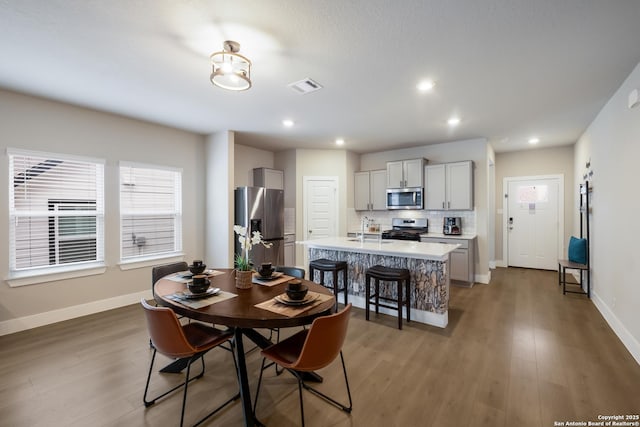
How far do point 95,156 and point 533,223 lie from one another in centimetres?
781

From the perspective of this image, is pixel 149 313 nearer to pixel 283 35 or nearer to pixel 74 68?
pixel 283 35

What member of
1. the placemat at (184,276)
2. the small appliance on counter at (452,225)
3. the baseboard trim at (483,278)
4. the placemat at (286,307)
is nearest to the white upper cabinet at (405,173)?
the small appliance on counter at (452,225)

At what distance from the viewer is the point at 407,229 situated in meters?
5.90

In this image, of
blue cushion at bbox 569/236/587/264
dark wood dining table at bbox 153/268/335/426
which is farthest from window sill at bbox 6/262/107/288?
blue cushion at bbox 569/236/587/264

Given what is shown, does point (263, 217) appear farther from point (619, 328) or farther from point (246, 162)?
point (619, 328)

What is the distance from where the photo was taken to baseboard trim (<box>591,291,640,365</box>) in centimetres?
257

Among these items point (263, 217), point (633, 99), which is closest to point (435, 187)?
point (633, 99)

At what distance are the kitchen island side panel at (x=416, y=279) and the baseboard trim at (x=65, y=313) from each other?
2981mm

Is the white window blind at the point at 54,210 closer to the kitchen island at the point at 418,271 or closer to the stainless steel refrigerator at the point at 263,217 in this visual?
the stainless steel refrigerator at the point at 263,217

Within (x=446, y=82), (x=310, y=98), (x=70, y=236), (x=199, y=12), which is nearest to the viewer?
(x=199, y=12)

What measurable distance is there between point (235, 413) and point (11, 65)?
3442 mm

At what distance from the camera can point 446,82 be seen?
2.89 metres

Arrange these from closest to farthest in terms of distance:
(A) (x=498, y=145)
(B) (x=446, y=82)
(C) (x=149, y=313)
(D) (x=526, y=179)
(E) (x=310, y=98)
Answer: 1. (C) (x=149, y=313)
2. (B) (x=446, y=82)
3. (E) (x=310, y=98)
4. (A) (x=498, y=145)
5. (D) (x=526, y=179)

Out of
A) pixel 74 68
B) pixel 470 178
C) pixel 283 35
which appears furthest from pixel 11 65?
pixel 470 178
